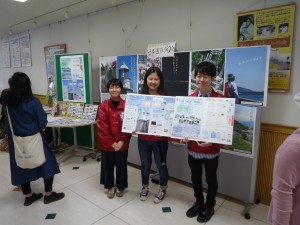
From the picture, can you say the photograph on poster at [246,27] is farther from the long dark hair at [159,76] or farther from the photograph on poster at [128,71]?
the photograph on poster at [128,71]

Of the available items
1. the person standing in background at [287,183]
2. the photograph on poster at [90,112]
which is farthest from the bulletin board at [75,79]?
the person standing in background at [287,183]

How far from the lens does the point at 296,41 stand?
2148mm

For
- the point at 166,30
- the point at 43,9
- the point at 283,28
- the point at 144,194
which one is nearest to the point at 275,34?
the point at 283,28

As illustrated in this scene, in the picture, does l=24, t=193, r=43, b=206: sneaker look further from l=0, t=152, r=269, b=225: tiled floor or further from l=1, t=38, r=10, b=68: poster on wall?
l=1, t=38, r=10, b=68: poster on wall

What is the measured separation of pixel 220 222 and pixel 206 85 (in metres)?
1.34

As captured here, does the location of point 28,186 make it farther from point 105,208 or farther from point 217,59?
point 217,59

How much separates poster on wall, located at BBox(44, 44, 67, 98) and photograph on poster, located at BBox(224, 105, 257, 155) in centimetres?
378

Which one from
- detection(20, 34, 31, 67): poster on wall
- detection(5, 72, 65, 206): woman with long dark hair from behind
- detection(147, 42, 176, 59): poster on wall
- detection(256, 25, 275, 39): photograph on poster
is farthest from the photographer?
detection(20, 34, 31, 67): poster on wall

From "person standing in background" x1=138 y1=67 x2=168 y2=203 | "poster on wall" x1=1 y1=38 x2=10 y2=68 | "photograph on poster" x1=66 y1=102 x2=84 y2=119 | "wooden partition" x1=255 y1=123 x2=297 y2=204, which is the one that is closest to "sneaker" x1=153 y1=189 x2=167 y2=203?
"person standing in background" x1=138 y1=67 x2=168 y2=203

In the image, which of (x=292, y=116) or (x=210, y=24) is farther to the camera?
(x=210, y=24)

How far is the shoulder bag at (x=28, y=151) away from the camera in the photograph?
2.23 m

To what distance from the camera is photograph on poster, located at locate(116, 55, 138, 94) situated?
125 inches

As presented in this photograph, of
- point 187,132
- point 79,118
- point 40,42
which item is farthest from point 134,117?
point 40,42

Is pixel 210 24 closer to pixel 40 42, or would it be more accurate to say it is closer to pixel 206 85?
pixel 206 85
